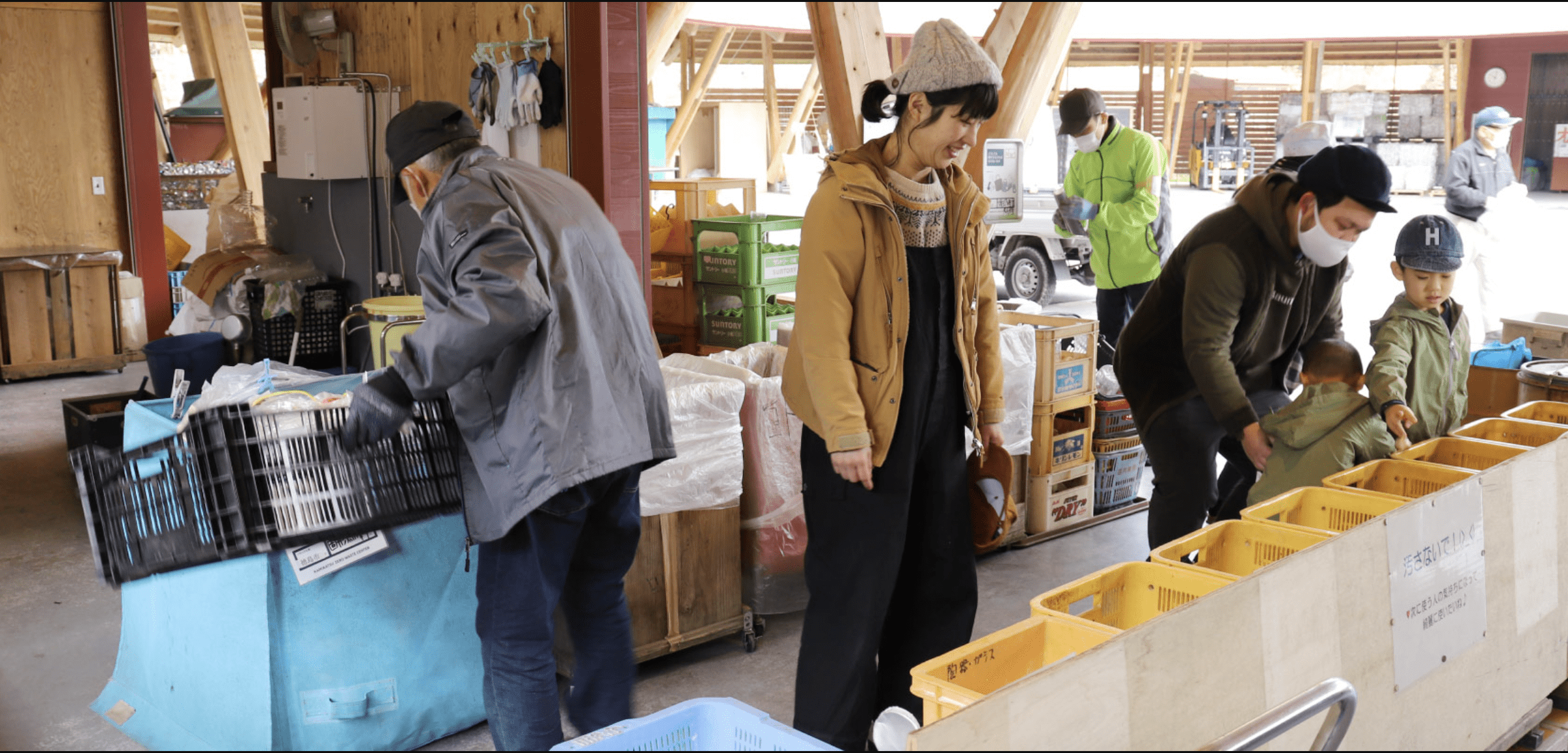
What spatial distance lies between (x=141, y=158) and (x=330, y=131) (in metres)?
3.59

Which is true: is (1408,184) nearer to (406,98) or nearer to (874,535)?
(406,98)

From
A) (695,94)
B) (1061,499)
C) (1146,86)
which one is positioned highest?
(1146,86)

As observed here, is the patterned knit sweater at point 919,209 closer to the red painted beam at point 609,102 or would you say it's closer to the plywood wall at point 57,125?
the red painted beam at point 609,102

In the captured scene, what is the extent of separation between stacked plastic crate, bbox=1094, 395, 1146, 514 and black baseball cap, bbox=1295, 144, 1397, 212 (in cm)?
219

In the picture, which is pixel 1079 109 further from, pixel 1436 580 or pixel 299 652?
pixel 299 652

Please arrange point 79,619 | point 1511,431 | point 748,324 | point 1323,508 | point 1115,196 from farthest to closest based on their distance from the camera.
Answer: point 1115,196 < point 748,324 < point 79,619 < point 1511,431 < point 1323,508

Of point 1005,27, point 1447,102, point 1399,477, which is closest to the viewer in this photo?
point 1399,477

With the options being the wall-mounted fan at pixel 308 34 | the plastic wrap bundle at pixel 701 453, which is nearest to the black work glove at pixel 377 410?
the plastic wrap bundle at pixel 701 453

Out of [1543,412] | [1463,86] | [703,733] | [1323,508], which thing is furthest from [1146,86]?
[703,733]

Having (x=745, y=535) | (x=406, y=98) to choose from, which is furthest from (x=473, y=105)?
(x=745, y=535)

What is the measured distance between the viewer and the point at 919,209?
2680mm

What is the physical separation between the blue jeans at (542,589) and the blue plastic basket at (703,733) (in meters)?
0.92

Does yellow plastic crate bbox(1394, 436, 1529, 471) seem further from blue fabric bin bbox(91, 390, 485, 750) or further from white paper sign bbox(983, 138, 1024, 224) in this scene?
blue fabric bin bbox(91, 390, 485, 750)

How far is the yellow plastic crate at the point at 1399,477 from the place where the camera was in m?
2.90
